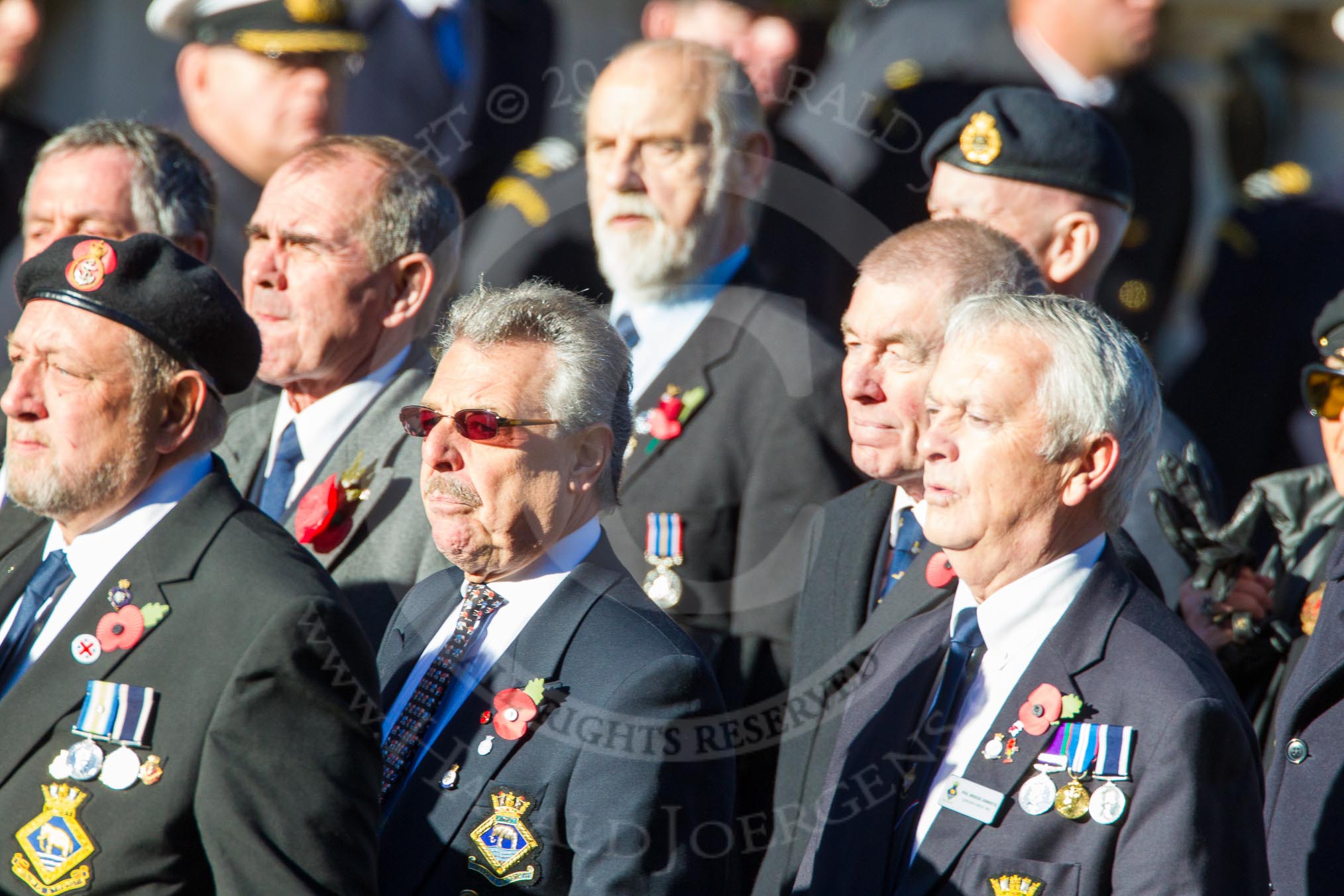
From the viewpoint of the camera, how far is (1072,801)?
2.74m

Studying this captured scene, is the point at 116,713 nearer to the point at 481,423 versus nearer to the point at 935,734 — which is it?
the point at 481,423

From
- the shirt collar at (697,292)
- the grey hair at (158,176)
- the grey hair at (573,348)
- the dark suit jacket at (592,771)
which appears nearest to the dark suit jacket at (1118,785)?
the dark suit jacket at (592,771)

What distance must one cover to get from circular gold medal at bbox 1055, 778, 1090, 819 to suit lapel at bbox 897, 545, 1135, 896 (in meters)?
0.08

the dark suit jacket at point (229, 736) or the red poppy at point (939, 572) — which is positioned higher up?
the dark suit jacket at point (229, 736)

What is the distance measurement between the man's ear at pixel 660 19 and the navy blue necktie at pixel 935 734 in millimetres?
4002

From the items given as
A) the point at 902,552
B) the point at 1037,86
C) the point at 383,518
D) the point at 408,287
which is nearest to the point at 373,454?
the point at 383,518

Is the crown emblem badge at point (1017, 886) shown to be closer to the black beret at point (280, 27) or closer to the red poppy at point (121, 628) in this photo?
the red poppy at point (121, 628)

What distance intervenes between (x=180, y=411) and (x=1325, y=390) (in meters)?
2.43

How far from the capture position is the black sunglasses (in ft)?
11.8

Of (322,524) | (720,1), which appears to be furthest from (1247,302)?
(322,524)

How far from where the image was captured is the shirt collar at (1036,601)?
296 cm

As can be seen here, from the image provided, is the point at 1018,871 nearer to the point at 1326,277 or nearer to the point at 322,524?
the point at 322,524

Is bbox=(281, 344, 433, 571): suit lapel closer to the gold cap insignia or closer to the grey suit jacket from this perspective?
the grey suit jacket

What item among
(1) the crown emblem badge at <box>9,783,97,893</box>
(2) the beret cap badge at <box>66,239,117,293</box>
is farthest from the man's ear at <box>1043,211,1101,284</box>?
(1) the crown emblem badge at <box>9,783,97,893</box>
